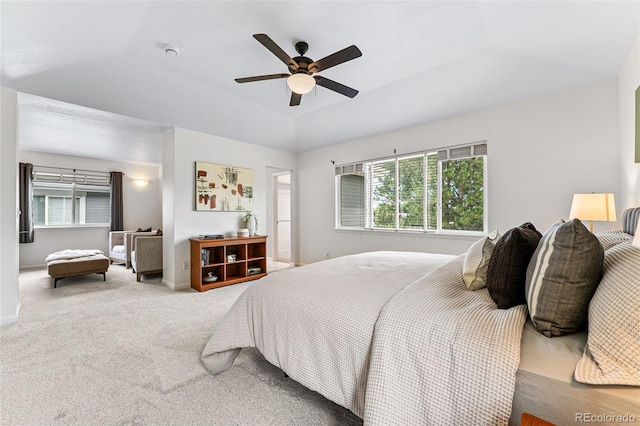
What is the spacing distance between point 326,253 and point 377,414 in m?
4.34

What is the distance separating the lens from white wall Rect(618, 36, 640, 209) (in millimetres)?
2209

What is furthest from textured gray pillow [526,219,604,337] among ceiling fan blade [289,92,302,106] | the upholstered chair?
the upholstered chair

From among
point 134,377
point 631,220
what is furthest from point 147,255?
point 631,220

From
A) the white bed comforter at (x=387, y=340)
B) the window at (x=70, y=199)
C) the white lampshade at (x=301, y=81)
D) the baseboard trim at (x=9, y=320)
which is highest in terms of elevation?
the white lampshade at (x=301, y=81)

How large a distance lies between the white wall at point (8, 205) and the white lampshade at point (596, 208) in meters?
5.42

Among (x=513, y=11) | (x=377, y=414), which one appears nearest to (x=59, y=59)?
(x=377, y=414)

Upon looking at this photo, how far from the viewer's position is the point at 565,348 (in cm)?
87

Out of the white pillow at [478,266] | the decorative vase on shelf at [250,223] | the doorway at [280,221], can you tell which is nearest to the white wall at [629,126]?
the white pillow at [478,266]

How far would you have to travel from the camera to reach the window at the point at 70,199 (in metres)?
5.79

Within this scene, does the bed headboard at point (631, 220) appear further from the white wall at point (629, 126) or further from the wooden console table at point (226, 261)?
the wooden console table at point (226, 261)

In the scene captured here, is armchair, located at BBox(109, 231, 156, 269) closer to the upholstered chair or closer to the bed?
the upholstered chair

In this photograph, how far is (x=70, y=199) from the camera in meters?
6.13

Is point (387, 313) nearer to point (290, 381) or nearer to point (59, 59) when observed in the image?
point (290, 381)

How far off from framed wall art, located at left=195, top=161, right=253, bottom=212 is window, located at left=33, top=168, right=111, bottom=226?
3.81 m
